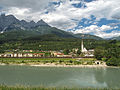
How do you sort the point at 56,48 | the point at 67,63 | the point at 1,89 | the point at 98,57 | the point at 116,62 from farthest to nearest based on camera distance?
the point at 56,48, the point at 98,57, the point at 67,63, the point at 116,62, the point at 1,89

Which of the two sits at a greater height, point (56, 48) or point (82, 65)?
point (56, 48)

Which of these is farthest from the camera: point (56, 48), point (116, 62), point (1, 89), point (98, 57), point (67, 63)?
point (56, 48)

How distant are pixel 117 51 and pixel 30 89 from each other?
4130 cm

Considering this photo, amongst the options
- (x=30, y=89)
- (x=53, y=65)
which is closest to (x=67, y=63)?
(x=53, y=65)

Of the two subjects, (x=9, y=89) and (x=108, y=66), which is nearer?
(x=9, y=89)

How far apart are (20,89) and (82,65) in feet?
102

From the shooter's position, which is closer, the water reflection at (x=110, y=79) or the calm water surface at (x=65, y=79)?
the calm water surface at (x=65, y=79)

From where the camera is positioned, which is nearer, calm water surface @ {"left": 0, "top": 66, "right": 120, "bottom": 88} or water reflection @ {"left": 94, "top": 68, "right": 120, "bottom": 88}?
calm water surface @ {"left": 0, "top": 66, "right": 120, "bottom": 88}

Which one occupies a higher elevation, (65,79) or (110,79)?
(65,79)

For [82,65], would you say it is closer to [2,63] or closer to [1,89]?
[2,63]

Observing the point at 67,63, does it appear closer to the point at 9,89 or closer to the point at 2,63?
the point at 2,63

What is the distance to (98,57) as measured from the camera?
57.0 metres

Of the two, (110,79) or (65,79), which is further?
(110,79)

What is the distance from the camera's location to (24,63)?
169 feet
